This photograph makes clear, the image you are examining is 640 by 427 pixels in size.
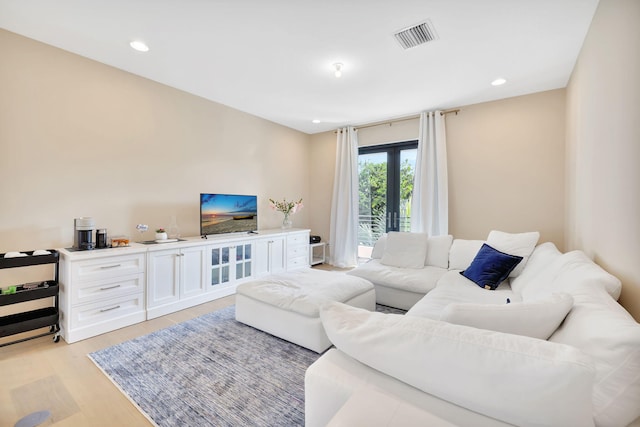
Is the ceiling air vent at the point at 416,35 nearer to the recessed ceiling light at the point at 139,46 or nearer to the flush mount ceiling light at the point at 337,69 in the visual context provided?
the flush mount ceiling light at the point at 337,69

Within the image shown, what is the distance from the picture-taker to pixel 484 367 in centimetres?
73

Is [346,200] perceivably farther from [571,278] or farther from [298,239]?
[571,278]

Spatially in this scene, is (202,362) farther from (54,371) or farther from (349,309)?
(349,309)

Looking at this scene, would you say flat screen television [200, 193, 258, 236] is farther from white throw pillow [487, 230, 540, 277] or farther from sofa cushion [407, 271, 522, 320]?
white throw pillow [487, 230, 540, 277]

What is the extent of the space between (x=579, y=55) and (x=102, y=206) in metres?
5.05

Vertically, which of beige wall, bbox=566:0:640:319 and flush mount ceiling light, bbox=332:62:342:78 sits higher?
flush mount ceiling light, bbox=332:62:342:78

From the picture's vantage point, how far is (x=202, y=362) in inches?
81.0

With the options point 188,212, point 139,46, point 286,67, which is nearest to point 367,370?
point 286,67

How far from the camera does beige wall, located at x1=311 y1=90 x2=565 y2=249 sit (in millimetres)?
3451

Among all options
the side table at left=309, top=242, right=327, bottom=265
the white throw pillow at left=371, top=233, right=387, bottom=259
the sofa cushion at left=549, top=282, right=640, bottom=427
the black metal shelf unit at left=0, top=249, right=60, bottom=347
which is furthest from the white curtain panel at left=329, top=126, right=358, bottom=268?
the sofa cushion at left=549, top=282, right=640, bottom=427

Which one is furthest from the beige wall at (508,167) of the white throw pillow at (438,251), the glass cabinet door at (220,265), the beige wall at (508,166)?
the glass cabinet door at (220,265)

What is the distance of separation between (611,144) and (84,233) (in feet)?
13.8

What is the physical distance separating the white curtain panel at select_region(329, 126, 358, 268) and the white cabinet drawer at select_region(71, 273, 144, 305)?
→ 328 centimetres

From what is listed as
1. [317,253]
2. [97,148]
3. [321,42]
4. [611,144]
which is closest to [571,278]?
[611,144]
